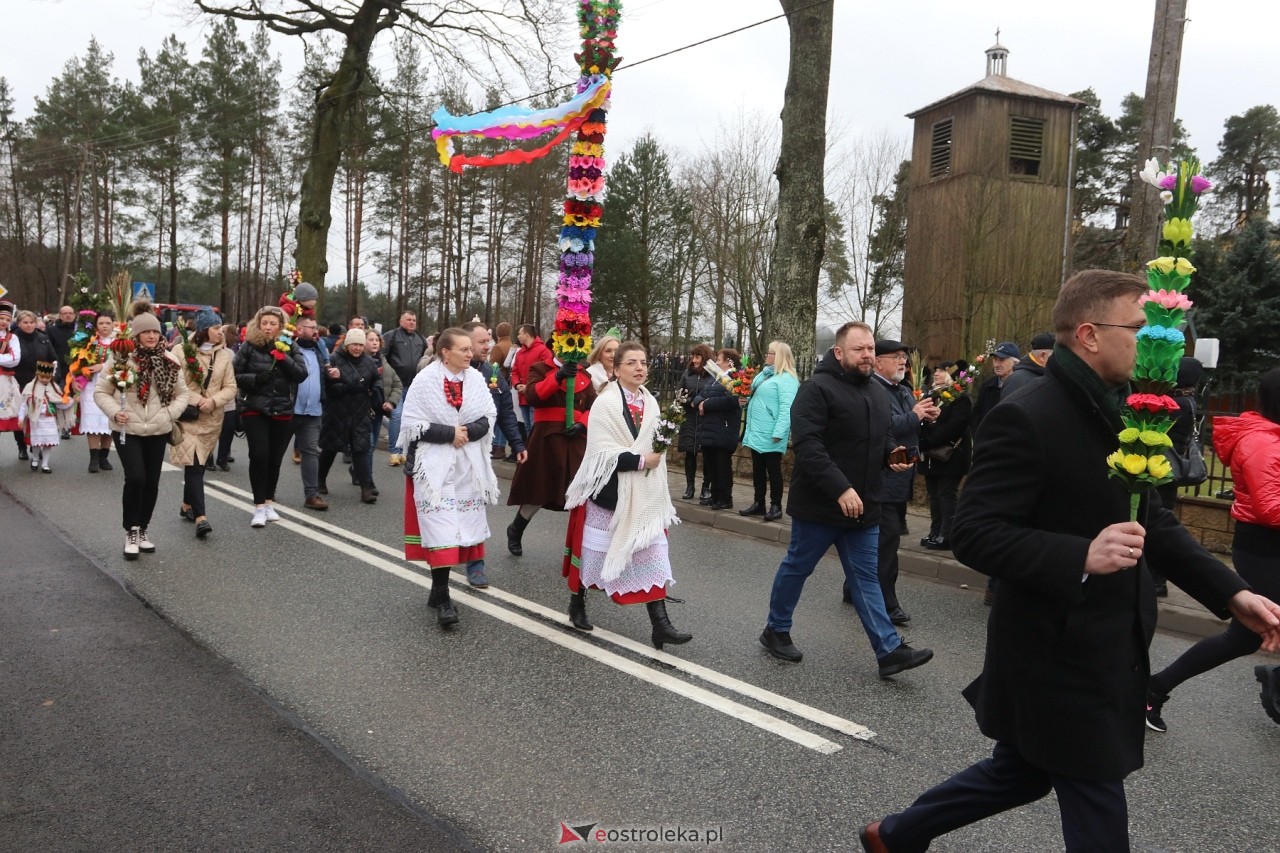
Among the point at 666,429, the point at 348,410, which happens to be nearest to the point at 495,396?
the point at 348,410

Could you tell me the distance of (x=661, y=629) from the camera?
19.0ft

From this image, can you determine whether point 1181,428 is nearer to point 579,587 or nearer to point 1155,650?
point 1155,650

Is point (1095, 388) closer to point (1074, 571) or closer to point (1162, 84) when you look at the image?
point (1074, 571)

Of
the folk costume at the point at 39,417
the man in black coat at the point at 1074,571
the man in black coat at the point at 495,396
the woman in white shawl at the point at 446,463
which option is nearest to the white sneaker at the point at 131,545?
→ the woman in white shawl at the point at 446,463

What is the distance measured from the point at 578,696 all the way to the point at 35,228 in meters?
66.0

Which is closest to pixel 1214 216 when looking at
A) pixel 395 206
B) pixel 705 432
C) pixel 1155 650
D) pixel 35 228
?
pixel 395 206

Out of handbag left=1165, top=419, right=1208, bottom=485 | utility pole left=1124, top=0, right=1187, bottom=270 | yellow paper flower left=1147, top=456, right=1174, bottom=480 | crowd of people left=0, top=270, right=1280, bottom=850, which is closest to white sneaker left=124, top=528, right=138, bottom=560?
crowd of people left=0, top=270, right=1280, bottom=850

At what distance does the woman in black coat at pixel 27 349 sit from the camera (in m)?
12.9

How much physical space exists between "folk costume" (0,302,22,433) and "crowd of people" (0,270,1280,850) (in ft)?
0.13

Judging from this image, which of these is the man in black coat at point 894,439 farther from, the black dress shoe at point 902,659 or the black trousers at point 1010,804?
the black trousers at point 1010,804

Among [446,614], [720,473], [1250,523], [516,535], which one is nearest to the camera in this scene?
[1250,523]

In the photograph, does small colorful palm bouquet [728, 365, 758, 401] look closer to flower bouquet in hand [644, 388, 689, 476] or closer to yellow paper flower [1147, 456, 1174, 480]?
flower bouquet in hand [644, 388, 689, 476]

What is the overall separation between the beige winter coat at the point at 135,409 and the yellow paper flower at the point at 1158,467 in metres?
7.38

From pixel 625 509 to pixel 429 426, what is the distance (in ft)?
4.91
